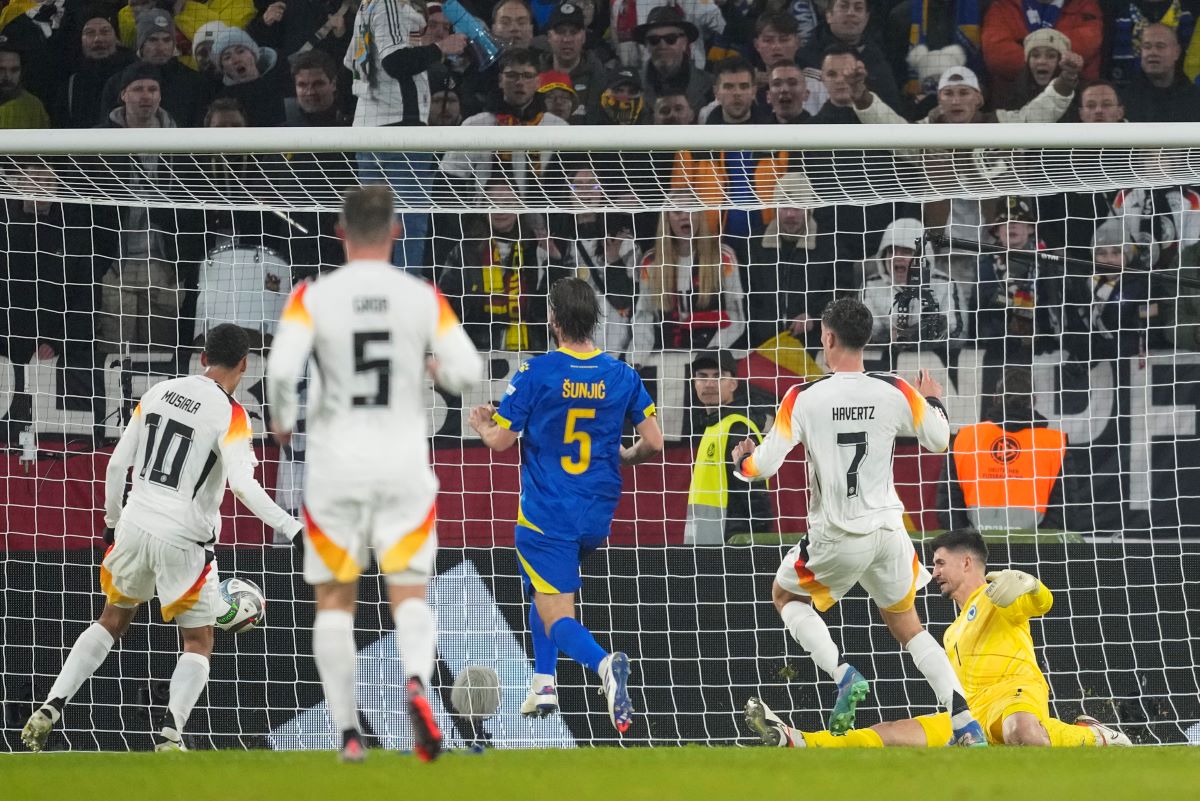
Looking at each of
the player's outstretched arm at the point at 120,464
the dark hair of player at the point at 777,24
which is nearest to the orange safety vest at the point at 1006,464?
the dark hair of player at the point at 777,24

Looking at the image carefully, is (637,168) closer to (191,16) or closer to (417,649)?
(191,16)

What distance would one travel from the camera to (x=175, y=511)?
7.25 metres

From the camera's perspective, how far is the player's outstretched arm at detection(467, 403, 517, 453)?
648cm

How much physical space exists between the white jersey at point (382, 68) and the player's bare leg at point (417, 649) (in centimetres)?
695

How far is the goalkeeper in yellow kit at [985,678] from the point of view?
24.3 ft

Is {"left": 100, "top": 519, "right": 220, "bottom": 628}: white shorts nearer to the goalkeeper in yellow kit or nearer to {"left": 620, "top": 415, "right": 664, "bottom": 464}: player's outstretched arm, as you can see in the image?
{"left": 620, "top": 415, "right": 664, "bottom": 464}: player's outstretched arm

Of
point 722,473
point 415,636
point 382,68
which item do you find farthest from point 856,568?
Result: point 382,68

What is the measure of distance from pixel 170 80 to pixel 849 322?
22.1 feet

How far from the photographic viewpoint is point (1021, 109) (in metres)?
11.2

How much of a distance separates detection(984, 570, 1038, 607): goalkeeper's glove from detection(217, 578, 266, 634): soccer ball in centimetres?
375

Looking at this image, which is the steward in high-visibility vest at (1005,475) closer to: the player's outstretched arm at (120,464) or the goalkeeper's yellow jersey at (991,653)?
the goalkeeper's yellow jersey at (991,653)

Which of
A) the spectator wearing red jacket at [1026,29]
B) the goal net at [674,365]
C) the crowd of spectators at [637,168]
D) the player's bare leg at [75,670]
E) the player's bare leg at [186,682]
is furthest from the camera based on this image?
the spectator wearing red jacket at [1026,29]

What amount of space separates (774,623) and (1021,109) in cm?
503

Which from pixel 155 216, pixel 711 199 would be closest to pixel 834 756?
pixel 711 199
